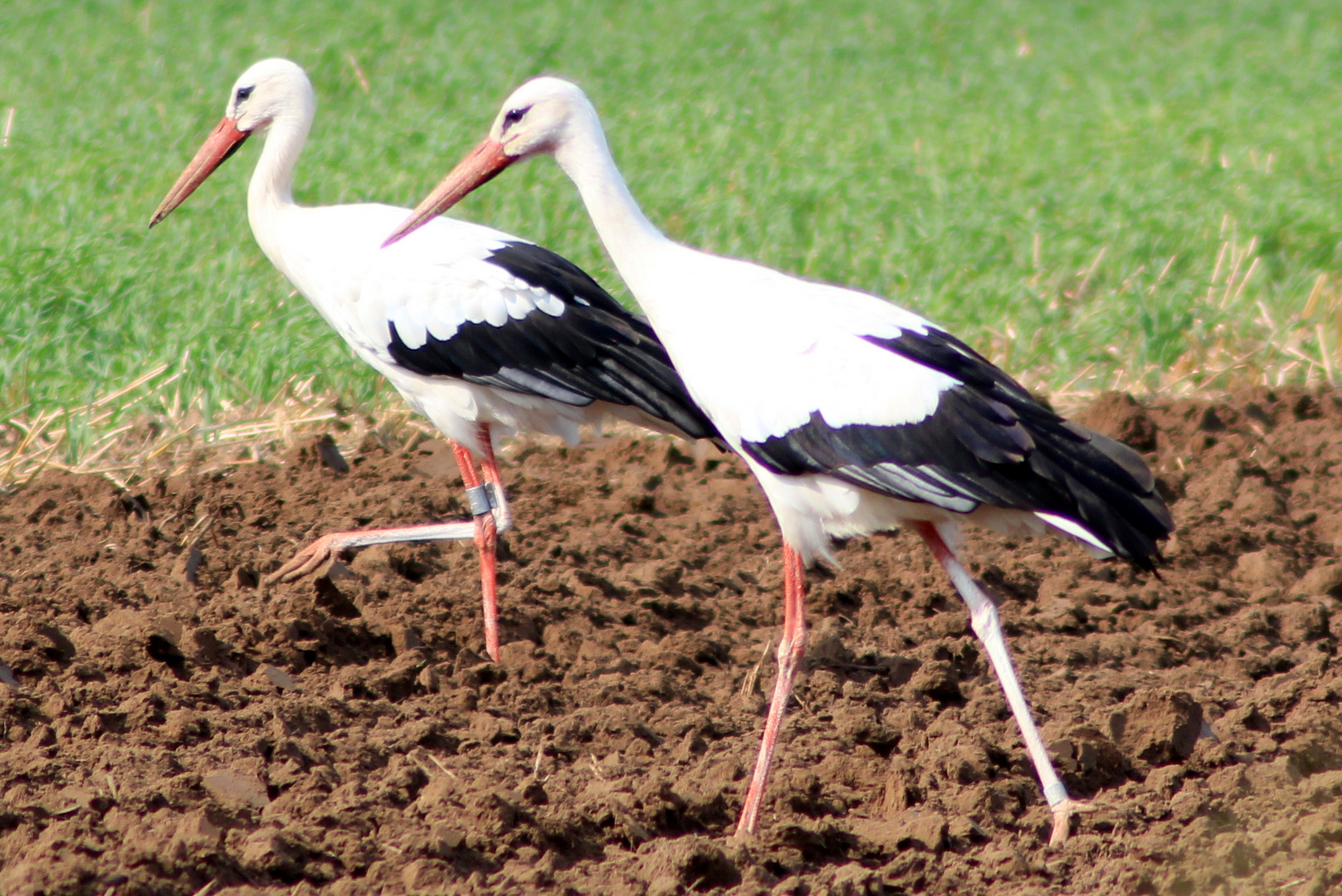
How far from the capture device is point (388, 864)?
3312 mm

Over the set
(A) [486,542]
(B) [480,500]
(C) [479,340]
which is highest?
(C) [479,340]

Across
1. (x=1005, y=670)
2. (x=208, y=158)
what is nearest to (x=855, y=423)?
(x=1005, y=670)

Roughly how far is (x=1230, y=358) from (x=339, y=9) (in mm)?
9645

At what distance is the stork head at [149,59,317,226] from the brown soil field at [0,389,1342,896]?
3.83 feet

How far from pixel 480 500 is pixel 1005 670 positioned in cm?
200

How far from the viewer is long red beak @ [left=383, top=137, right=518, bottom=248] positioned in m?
4.44

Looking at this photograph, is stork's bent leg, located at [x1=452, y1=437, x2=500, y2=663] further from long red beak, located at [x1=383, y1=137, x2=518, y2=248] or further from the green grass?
the green grass

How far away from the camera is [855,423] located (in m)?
3.88

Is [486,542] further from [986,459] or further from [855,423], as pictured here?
[986,459]

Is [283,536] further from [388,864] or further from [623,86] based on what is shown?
[623,86]

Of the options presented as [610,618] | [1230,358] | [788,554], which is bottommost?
[1230,358]

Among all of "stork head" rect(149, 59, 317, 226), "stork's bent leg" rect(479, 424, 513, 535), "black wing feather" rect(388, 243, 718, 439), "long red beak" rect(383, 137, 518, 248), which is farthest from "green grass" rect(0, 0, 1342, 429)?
"long red beak" rect(383, 137, 518, 248)

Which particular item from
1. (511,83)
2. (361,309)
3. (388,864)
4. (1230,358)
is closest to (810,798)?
(388,864)

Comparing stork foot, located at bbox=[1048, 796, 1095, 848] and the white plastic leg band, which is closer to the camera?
stork foot, located at bbox=[1048, 796, 1095, 848]
